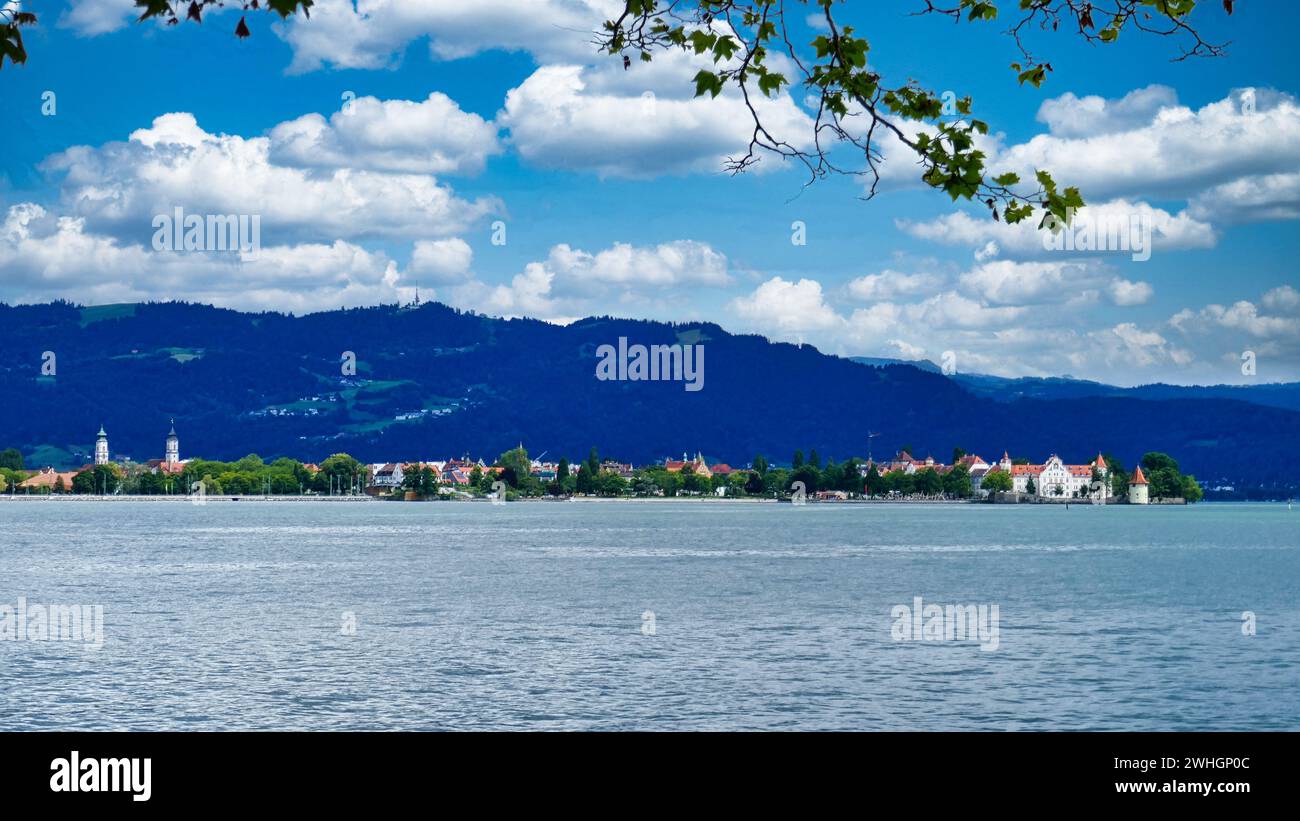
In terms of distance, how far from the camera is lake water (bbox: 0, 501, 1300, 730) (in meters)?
29.7

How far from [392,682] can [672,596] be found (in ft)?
85.2

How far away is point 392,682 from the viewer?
3338 cm

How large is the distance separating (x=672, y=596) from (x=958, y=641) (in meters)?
18.2

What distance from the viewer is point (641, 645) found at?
4081 centimetres

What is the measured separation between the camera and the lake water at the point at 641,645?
29656 mm

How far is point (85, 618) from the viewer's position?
48.5m

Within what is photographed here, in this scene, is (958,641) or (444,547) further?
(444,547)
